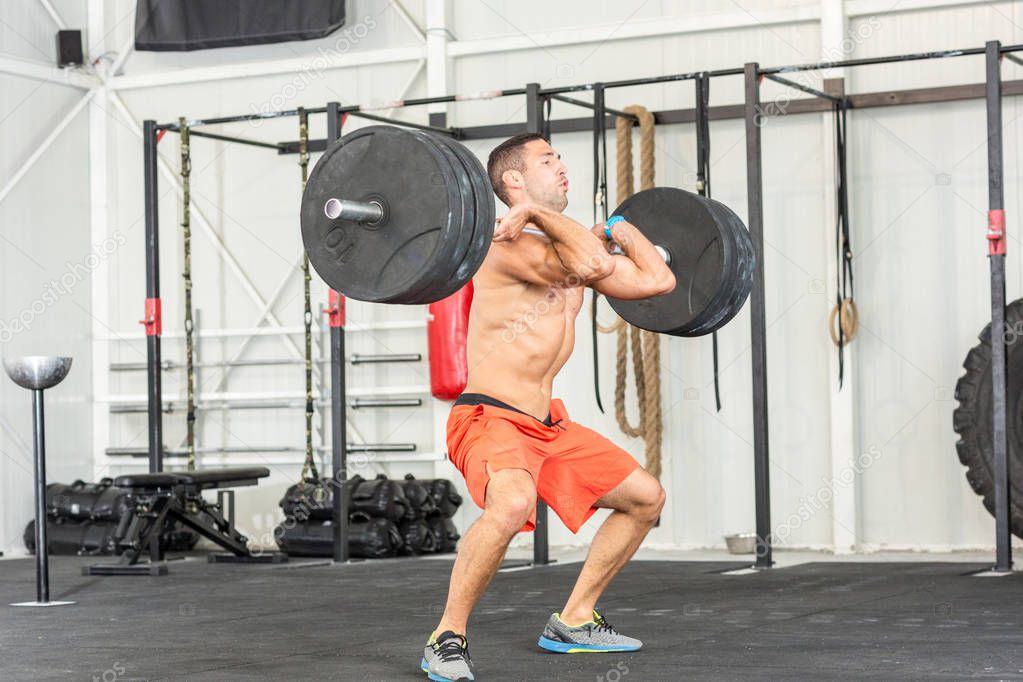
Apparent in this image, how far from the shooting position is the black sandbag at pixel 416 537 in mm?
6898

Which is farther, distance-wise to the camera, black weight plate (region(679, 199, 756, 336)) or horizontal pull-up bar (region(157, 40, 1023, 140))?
horizontal pull-up bar (region(157, 40, 1023, 140))

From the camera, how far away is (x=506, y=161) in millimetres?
3555

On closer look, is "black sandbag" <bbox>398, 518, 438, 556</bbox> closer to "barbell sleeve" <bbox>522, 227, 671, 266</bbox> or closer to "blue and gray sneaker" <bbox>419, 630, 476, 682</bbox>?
"barbell sleeve" <bbox>522, 227, 671, 266</bbox>

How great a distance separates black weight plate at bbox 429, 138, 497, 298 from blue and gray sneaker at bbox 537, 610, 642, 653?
1024mm

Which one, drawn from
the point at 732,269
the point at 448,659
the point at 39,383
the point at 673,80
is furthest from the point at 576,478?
the point at 673,80

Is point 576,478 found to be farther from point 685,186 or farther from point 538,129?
point 685,186

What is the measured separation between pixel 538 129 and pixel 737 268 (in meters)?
2.53

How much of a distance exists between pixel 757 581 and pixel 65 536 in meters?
3.96

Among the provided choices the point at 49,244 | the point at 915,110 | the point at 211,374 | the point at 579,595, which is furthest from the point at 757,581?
the point at 49,244

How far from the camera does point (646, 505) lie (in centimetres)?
355

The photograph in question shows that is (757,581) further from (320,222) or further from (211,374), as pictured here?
(211,374)

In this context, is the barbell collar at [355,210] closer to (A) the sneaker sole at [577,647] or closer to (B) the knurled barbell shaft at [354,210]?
(B) the knurled barbell shaft at [354,210]

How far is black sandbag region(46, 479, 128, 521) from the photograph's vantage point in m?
7.45

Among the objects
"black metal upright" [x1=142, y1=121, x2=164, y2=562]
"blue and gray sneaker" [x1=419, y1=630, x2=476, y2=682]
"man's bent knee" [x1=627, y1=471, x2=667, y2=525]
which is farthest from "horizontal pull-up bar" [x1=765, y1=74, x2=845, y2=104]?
Result: "blue and gray sneaker" [x1=419, y1=630, x2=476, y2=682]
